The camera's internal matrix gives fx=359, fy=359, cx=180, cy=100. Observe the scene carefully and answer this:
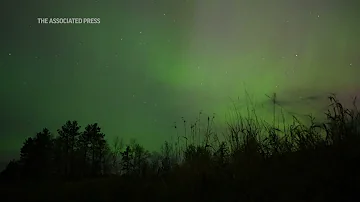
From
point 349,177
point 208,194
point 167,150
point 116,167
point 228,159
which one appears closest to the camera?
point 349,177

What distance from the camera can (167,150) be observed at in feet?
24.9

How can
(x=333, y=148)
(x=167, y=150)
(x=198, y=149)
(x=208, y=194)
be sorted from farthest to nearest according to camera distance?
1. (x=167, y=150)
2. (x=198, y=149)
3. (x=208, y=194)
4. (x=333, y=148)

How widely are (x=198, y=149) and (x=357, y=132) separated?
2742 millimetres

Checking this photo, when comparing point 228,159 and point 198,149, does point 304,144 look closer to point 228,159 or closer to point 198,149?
point 228,159

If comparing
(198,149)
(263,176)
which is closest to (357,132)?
(263,176)

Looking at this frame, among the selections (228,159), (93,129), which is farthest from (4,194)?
(93,129)

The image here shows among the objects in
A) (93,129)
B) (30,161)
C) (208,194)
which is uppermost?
(93,129)

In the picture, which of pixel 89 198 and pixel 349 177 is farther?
pixel 89 198

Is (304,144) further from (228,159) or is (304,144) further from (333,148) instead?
(228,159)

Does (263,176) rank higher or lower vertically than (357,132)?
lower

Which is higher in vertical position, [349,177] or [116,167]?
[116,167]

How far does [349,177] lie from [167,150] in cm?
444

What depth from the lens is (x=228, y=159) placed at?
593 cm

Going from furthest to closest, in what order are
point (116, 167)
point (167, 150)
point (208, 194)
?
point (116, 167) → point (167, 150) → point (208, 194)
